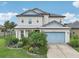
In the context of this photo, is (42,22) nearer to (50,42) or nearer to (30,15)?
(30,15)

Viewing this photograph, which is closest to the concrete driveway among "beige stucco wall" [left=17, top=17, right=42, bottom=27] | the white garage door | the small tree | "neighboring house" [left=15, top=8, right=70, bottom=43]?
the white garage door

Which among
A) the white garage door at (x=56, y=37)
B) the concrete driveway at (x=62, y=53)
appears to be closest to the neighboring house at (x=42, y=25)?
the white garage door at (x=56, y=37)

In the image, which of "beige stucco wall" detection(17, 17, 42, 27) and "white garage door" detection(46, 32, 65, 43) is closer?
"white garage door" detection(46, 32, 65, 43)


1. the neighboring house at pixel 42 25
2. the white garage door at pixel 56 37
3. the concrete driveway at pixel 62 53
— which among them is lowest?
the concrete driveway at pixel 62 53

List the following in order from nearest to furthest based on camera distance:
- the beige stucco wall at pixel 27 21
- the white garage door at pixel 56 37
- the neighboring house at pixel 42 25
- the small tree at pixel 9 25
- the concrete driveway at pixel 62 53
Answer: the concrete driveway at pixel 62 53 < the white garage door at pixel 56 37 < the neighboring house at pixel 42 25 < the beige stucco wall at pixel 27 21 < the small tree at pixel 9 25

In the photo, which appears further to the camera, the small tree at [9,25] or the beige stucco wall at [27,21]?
the small tree at [9,25]

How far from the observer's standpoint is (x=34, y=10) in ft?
118

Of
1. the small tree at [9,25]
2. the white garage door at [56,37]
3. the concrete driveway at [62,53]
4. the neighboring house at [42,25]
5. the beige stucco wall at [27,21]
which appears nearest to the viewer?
the concrete driveway at [62,53]

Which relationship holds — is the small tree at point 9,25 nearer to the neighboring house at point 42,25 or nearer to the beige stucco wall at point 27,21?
the neighboring house at point 42,25

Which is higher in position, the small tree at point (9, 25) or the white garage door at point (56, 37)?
the small tree at point (9, 25)

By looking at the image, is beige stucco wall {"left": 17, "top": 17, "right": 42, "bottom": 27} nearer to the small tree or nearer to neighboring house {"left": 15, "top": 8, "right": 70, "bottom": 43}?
neighboring house {"left": 15, "top": 8, "right": 70, "bottom": 43}

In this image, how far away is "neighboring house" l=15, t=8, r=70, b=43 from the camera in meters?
31.5

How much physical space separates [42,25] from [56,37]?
4540 millimetres

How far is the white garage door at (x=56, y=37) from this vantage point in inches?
1233
